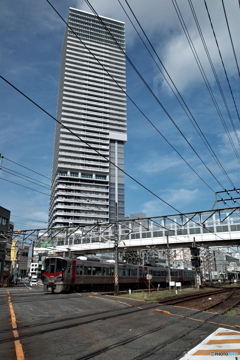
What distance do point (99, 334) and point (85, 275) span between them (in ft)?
63.3

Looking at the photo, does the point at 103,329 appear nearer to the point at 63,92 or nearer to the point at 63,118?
the point at 63,118

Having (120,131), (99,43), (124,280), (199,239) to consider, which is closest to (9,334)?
(124,280)

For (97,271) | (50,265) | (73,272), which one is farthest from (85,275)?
(50,265)

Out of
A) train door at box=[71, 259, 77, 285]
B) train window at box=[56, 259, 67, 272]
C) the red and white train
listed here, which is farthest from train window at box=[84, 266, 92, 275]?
train window at box=[56, 259, 67, 272]

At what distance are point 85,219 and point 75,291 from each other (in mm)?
85736

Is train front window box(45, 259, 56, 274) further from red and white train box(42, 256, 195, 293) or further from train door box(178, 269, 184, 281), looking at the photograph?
train door box(178, 269, 184, 281)

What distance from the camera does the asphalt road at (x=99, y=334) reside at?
6375 millimetres

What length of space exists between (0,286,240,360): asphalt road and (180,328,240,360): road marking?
29cm

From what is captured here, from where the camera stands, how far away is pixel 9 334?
7844mm

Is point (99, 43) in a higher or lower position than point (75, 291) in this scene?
higher

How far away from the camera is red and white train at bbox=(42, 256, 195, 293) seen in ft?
78.6

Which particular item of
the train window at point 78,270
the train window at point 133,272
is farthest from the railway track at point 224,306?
the train window at point 133,272

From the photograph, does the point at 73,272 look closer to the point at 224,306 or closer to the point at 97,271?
the point at 97,271

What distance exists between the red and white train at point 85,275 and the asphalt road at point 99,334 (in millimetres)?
12036
